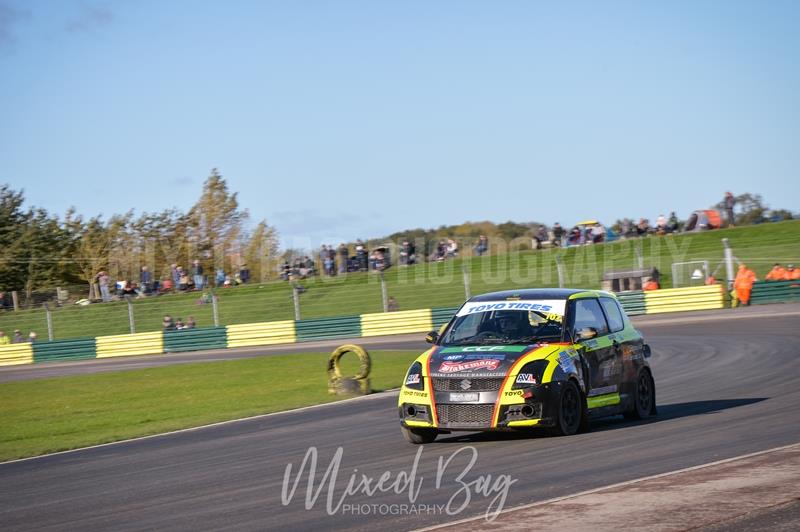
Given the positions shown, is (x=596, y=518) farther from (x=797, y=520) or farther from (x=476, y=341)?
(x=476, y=341)

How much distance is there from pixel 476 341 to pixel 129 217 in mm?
61373

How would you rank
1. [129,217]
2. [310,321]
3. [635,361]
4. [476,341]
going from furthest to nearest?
[129,217]
[310,321]
[635,361]
[476,341]

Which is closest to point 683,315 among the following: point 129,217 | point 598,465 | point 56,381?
point 56,381

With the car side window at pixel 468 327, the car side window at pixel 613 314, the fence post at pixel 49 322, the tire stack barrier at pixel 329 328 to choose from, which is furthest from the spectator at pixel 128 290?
the car side window at pixel 468 327

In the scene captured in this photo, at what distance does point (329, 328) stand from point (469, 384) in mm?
27208

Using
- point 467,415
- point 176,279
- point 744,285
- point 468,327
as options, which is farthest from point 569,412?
point 176,279

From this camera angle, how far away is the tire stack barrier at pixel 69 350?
3947 cm

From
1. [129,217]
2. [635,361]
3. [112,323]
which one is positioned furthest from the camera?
[129,217]

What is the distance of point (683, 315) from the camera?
3186cm

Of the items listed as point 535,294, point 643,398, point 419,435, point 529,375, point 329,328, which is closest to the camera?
point 529,375

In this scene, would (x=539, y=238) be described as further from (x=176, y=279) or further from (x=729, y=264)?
(x=176, y=279)

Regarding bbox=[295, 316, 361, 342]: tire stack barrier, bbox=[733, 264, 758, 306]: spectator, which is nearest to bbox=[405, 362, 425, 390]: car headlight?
bbox=[733, 264, 758, 306]: spectator

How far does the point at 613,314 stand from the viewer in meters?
12.0

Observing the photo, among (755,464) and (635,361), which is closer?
(755,464)
